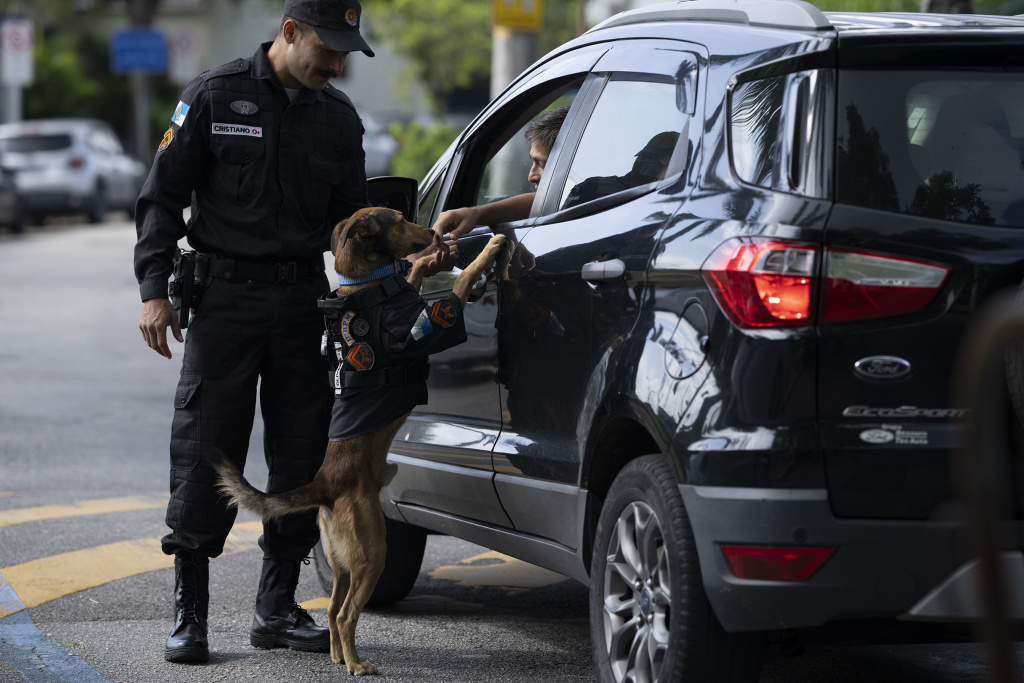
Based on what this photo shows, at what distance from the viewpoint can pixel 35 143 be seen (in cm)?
2762

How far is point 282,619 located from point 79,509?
2.54 metres

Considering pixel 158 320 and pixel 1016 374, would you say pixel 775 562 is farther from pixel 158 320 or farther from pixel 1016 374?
pixel 158 320

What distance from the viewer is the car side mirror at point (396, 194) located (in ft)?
16.1

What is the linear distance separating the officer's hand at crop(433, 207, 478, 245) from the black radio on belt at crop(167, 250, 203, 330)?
0.83 meters

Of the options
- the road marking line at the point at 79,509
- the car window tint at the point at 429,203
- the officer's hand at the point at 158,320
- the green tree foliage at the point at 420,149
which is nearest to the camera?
the officer's hand at the point at 158,320

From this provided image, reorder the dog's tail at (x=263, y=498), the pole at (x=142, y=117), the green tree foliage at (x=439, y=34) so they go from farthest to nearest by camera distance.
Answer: the pole at (x=142, y=117)
the green tree foliage at (x=439, y=34)
the dog's tail at (x=263, y=498)

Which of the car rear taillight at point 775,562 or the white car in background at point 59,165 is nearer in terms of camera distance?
the car rear taillight at point 775,562

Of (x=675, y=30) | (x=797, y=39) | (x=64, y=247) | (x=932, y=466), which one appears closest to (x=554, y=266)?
(x=675, y=30)

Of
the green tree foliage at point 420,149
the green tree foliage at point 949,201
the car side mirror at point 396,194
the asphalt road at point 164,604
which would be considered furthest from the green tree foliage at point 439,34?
the green tree foliage at point 949,201

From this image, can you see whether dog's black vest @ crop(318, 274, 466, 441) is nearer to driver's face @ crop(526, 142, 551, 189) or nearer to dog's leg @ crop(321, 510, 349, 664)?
dog's leg @ crop(321, 510, 349, 664)

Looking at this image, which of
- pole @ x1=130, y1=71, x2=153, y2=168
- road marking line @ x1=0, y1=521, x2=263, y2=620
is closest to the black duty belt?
road marking line @ x1=0, y1=521, x2=263, y2=620

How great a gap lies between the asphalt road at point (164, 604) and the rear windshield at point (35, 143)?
19.4 meters

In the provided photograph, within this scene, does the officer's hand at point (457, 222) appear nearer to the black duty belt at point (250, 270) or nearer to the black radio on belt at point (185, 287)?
the black duty belt at point (250, 270)

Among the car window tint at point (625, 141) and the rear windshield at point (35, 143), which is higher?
the car window tint at point (625, 141)
